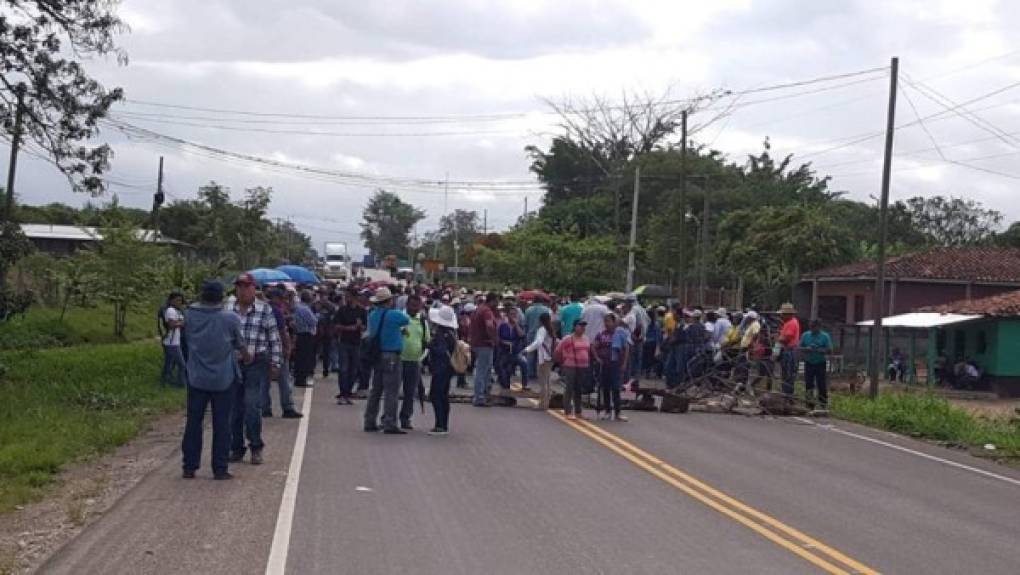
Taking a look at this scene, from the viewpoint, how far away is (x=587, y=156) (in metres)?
76.3

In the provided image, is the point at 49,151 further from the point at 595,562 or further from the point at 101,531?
the point at 595,562

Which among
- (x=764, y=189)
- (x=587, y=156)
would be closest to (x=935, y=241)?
(x=764, y=189)

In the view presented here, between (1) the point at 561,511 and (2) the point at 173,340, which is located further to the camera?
(2) the point at 173,340

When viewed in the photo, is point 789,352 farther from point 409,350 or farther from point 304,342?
point 409,350

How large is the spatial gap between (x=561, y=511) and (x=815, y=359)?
1332cm

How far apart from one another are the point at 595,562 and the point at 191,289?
102 feet

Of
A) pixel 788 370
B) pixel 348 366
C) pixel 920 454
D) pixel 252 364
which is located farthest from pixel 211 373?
→ pixel 788 370

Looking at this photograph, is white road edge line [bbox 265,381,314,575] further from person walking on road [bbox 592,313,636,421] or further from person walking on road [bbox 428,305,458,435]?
person walking on road [bbox 592,313,636,421]

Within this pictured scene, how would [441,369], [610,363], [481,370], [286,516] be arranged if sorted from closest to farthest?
[286,516] < [441,369] < [610,363] < [481,370]

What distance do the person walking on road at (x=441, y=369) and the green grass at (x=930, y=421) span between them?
809cm

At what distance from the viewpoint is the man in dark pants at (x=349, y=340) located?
811 inches

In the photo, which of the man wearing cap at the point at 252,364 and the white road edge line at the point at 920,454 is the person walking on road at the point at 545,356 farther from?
the man wearing cap at the point at 252,364

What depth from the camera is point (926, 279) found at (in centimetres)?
4844

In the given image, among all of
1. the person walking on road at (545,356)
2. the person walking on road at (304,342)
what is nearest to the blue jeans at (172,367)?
the person walking on road at (304,342)
